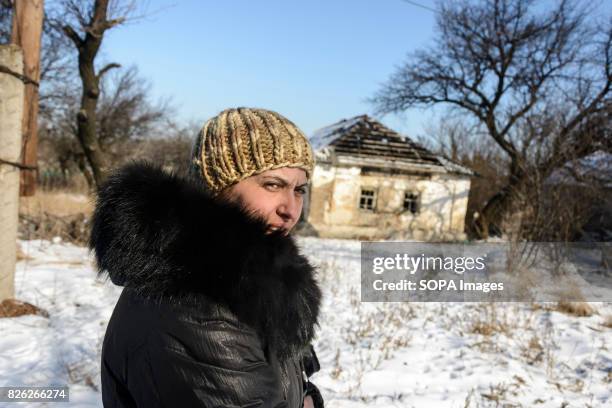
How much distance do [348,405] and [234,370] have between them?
2.55 m

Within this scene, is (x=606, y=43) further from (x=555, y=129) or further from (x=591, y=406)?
(x=591, y=406)

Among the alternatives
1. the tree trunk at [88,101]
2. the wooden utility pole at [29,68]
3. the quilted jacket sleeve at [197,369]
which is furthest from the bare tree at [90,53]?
the quilted jacket sleeve at [197,369]

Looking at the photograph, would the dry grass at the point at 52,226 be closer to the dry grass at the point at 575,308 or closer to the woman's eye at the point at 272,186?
the woman's eye at the point at 272,186

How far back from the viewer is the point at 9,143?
13.0 ft

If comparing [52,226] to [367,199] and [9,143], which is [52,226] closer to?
[9,143]

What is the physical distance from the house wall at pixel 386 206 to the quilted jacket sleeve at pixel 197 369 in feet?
49.0

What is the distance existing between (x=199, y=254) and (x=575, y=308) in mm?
6364

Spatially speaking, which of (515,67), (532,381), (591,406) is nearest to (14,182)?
(532,381)

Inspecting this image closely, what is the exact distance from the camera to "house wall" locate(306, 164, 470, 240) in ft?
53.2

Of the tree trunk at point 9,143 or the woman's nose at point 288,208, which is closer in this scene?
the woman's nose at point 288,208

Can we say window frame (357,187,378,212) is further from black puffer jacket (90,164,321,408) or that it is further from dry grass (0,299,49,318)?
black puffer jacket (90,164,321,408)

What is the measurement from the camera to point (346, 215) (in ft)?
53.8

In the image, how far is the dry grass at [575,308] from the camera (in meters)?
5.64

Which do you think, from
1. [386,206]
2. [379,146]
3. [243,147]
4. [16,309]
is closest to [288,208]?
[243,147]
